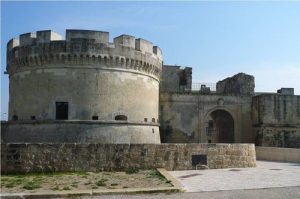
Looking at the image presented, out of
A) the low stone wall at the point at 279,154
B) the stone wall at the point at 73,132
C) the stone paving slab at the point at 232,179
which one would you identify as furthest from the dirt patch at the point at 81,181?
the low stone wall at the point at 279,154

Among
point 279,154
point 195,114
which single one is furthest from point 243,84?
point 279,154

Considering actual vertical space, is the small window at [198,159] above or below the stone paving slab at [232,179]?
above

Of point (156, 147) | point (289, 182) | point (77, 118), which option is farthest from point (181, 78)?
point (289, 182)

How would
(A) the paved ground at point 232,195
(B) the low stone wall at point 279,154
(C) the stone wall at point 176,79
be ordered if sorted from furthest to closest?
(C) the stone wall at point 176,79
(B) the low stone wall at point 279,154
(A) the paved ground at point 232,195

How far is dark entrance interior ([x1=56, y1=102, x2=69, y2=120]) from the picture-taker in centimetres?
1552

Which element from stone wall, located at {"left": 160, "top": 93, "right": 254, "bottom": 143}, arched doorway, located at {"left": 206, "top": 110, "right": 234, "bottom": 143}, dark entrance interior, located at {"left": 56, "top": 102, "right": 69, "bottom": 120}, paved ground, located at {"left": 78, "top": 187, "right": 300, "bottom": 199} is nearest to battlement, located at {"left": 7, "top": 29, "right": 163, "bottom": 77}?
dark entrance interior, located at {"left": 56, "top": 102, "right": 69, "bottom": 120}

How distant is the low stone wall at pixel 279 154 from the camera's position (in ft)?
58.2

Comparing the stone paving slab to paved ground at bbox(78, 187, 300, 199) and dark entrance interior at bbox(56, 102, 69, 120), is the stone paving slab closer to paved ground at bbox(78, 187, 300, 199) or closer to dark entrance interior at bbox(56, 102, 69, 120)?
paved ground at bbox(78, 187, 300, 199)

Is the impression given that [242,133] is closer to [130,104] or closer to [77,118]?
[130,104]

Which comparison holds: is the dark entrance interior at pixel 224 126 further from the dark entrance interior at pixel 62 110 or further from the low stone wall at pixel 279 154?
the dark entrance interior at pixel 62 110

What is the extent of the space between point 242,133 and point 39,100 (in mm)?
14172

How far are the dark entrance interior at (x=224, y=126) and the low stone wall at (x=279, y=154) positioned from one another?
194 inches

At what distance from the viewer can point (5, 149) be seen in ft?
37.5

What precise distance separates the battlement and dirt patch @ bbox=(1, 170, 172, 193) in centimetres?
602
